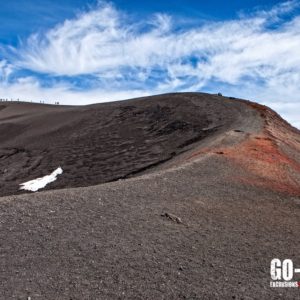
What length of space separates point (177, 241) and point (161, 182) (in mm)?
5139

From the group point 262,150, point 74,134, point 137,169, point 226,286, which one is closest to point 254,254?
point 226,286

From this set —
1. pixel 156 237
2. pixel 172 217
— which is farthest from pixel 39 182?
pixel 156 237

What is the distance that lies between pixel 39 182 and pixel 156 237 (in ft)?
55.9

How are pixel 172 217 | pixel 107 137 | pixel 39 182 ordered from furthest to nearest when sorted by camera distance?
pixel 107 137 < pixel 39 182 < pixel 172 217

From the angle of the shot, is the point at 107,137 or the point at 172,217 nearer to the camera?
the point at 172,217

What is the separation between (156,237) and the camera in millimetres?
11422

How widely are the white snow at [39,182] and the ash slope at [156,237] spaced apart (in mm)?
10800

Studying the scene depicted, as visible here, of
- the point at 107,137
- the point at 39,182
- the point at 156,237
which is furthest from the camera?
the point at 107,137

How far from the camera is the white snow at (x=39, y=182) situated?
84.4 feet

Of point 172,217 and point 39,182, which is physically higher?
point 39,182

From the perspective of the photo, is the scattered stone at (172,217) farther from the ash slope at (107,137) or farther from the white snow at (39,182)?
the white snow at (39,182)

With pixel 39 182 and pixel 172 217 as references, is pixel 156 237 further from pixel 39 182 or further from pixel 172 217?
pixel 39 182

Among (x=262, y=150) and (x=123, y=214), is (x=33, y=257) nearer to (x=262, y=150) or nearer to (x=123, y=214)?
(x=123, y=214)

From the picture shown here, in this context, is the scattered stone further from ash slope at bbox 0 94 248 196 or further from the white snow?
the white snow
